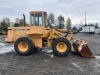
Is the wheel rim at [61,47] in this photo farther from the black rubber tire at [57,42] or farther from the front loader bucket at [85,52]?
the front loader bucket at [85,52]

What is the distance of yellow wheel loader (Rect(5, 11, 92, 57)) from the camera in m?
13.7

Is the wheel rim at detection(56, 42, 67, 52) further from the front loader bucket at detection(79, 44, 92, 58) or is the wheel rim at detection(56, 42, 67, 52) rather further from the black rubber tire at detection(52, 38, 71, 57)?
the front loader bucket at detection(79, 44, 92, 58)

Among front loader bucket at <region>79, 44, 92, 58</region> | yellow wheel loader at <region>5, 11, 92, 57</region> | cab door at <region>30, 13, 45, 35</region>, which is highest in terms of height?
cab door at <region>30, 13, 45, 35</region>

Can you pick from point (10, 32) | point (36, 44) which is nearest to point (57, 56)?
point (36, 44)

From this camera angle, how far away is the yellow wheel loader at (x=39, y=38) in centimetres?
1371

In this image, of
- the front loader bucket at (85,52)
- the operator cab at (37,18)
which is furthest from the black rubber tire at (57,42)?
the operator cab at (37,18)

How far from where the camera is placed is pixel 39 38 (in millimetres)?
14414

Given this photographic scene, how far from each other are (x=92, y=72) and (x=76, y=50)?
508 cm

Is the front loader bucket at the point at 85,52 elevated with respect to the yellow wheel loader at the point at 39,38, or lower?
lower

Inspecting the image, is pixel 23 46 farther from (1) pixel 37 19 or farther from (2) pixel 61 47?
(2) pixel 61 47

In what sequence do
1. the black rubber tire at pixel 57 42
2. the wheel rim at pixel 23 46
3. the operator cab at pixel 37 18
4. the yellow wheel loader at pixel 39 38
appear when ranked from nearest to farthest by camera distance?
the black rubber tire at pixel 57 42 < the yellow wheel loader at pixel 39 38 < the wheel rim at pixel 23 46 < the operator cab at pixel 37 18

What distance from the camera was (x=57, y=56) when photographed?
1355cm

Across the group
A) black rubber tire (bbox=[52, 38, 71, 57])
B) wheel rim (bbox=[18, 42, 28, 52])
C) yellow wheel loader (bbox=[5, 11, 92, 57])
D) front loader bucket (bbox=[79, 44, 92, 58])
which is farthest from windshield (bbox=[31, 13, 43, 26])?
front loader bucket (bbox=[79, 44, 92, 58])

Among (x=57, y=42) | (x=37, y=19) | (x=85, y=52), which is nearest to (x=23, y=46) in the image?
(x=37, y=19)
